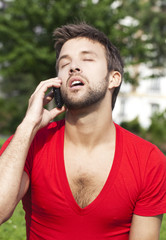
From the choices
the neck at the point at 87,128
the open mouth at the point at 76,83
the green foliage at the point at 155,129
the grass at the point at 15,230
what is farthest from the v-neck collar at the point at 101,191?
the green foliage at the point at 155,129

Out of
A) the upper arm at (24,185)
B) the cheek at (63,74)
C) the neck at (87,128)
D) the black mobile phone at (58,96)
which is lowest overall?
the upper arm at (24,185)

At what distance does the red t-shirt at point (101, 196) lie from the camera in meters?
2.79

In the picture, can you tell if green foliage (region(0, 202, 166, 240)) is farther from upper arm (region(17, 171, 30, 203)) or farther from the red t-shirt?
Answer: upper arm (region(17, 171, 30, 203))

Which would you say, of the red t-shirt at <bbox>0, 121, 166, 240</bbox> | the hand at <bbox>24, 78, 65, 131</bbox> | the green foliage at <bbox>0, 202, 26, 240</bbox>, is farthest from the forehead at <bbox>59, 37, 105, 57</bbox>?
the green foliage at <bbox>0, 202, 26, 240</bbox>

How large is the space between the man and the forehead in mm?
10

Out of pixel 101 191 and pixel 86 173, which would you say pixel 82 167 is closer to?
pixel 86 173

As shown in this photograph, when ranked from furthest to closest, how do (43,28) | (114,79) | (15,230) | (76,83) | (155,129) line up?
1. (155,129)
2. (43,28)
3. (15,230)
4. (114,79)
5. (76,83)

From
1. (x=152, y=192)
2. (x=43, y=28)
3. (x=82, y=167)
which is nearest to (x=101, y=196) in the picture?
(x=82, y=167)

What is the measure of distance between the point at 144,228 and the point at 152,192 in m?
0.32

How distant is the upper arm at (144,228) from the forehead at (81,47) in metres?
1.64

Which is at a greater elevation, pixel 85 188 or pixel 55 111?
pixel 55 111

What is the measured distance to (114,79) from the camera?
339cm

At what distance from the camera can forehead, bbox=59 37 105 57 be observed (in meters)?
3.15

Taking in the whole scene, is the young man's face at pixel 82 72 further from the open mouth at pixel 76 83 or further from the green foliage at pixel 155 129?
the green foliage at pixel 155 129
